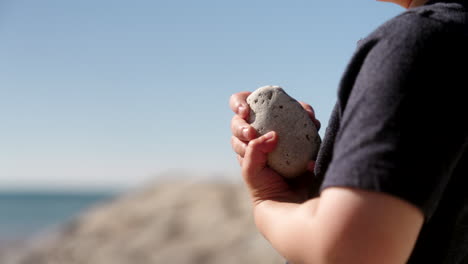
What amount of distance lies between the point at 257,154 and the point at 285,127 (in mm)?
224

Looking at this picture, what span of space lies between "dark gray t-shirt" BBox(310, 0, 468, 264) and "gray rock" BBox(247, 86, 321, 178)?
424 mm

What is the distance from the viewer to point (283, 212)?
1446 mm

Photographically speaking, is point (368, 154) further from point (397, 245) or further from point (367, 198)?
point (397, 245)

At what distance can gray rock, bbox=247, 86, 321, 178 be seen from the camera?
1717mm

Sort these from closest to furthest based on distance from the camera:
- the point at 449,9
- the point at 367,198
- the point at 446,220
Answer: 1. the point at 367,198
2. the point at 449,9
3. the point at 446,220

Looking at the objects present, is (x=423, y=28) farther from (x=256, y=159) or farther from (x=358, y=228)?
(x=256, y=159)

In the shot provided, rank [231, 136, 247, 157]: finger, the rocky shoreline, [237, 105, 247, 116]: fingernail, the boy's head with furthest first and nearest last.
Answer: the rocky shoreline → [237, 105, 247, 116]: fingernail → [231, 136, 247, 157]: finger → the boy's head

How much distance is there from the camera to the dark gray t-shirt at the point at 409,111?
1.17 m

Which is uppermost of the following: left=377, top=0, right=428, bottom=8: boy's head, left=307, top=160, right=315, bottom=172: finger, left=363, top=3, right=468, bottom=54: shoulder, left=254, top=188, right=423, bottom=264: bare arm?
left=377, top=0, right=428, bottom=8: boy's head

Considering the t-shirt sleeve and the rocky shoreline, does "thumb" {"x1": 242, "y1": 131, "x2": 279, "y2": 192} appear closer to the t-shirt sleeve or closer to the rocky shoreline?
the t-shirt sleeve

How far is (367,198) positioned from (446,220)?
399 millimetres

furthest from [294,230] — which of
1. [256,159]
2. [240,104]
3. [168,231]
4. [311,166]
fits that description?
[168,231]

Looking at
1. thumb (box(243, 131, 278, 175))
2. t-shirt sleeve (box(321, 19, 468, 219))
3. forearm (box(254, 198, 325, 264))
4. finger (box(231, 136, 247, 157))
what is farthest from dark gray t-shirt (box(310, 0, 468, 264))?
finger (box(231, 136, 247, 157))

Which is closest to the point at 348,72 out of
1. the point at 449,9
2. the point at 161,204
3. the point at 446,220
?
the point at 449,9
